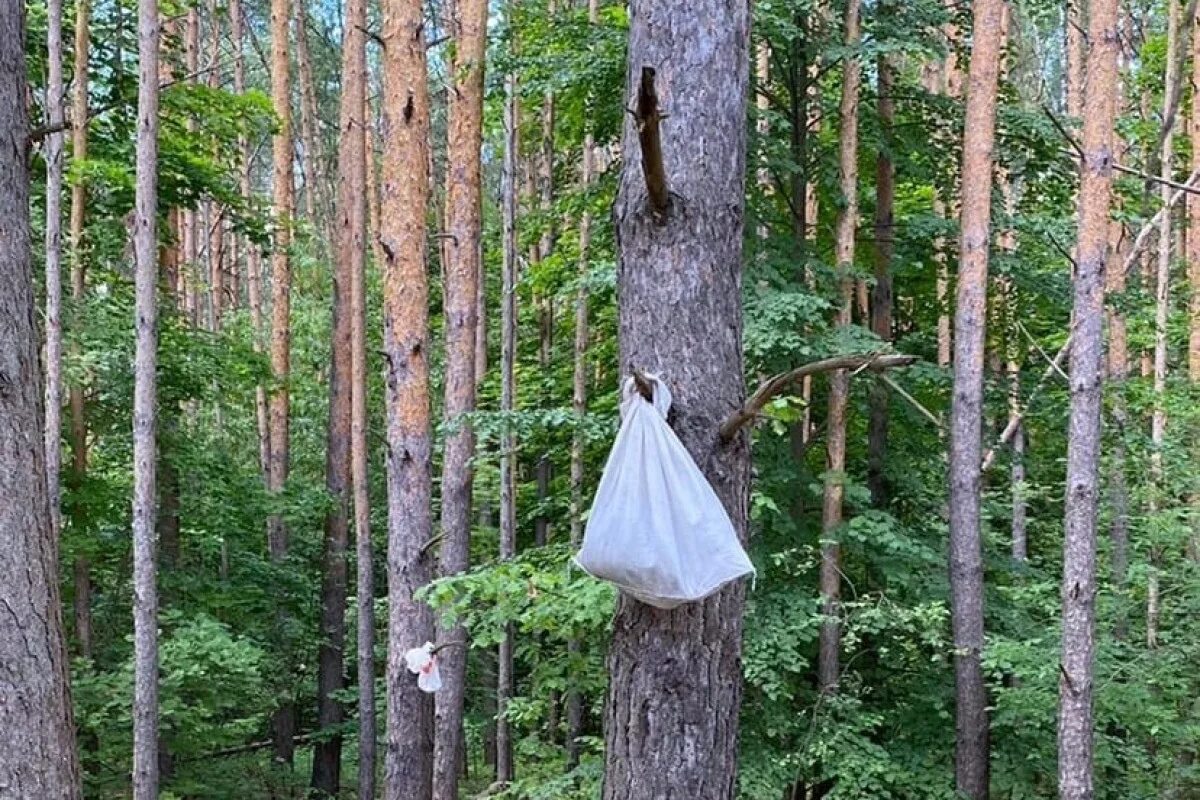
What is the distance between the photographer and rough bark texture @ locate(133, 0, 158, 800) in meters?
6.21

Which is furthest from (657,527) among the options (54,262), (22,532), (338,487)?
(338,487)

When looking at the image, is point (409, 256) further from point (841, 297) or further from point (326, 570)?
point (326, 570)

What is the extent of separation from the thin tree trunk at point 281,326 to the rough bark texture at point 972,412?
301 inches

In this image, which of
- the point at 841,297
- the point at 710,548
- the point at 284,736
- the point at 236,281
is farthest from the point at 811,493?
the point at 236,281

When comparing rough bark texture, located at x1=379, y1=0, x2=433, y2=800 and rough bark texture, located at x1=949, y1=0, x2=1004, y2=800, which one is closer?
rough bark texture, located at x1=379, y1=0, x2=433, y2=800

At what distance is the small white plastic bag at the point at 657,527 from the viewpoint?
6.66ft

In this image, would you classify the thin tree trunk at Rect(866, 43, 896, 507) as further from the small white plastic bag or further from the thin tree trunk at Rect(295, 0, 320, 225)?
the thin tree trunk at Rect(295, 0, 320, 225)

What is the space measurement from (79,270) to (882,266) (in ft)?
23.0

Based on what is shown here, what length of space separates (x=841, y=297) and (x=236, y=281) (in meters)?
14.6

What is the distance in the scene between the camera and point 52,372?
6.56m

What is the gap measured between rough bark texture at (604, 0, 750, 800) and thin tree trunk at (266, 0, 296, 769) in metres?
9.35

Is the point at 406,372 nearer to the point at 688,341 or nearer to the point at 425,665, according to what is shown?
the point at 425,665

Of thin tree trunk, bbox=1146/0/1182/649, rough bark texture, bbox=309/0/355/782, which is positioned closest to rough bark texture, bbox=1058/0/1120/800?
thin tree trunk, bbox=1146/0/1182/649

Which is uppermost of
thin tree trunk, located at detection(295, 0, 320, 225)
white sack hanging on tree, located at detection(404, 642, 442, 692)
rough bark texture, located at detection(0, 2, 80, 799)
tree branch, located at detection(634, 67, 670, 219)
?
thin tree trunk, located at detection(295, 0, 320, 225)
